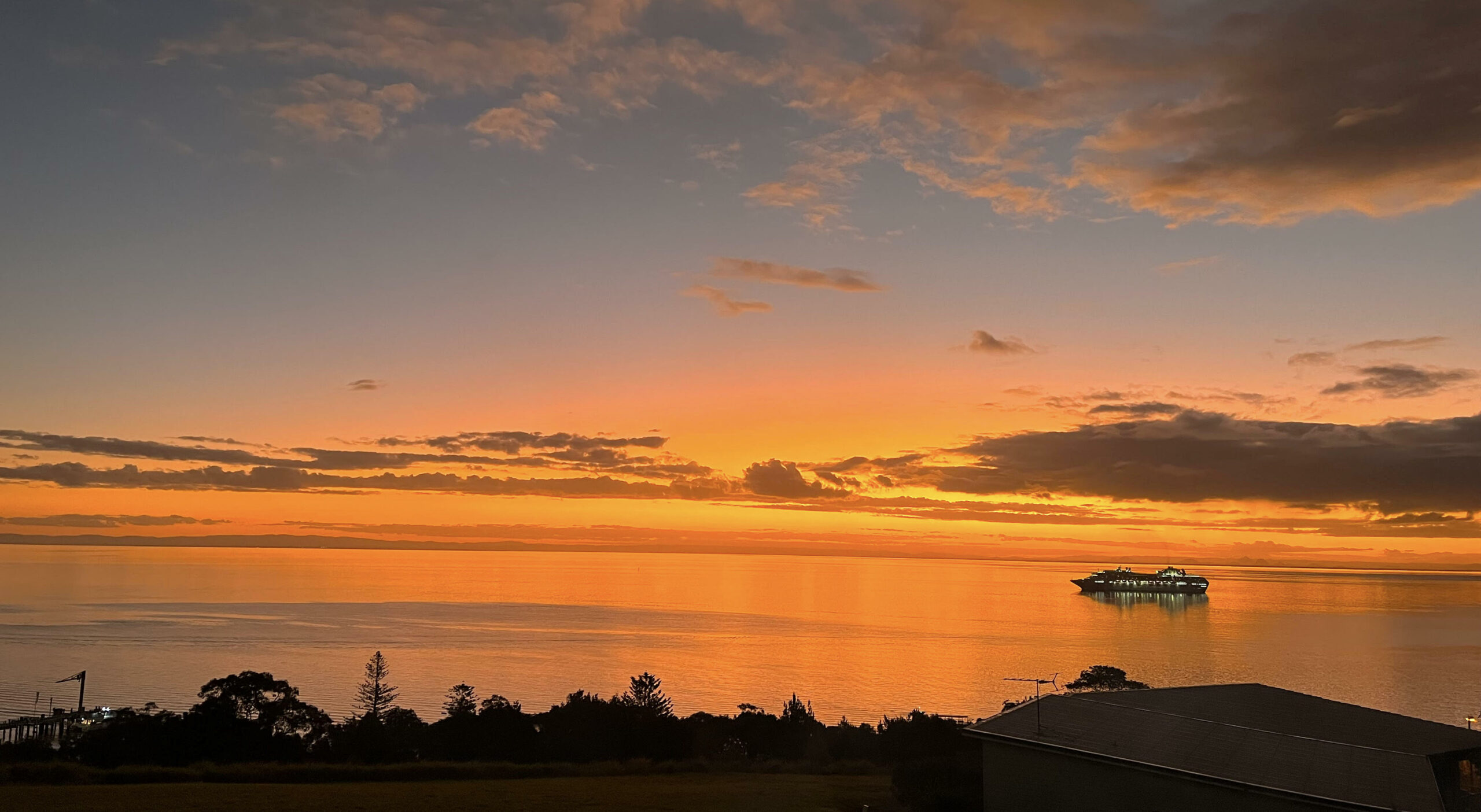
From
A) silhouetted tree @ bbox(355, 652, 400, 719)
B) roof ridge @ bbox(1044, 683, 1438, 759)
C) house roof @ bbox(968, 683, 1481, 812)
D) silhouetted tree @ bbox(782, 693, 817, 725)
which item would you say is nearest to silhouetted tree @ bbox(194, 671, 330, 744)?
silhouetted tree @ bbox(355, 652, 400, 719)

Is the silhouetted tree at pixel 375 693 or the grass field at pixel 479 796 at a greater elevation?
the grass field at pixel 479 796

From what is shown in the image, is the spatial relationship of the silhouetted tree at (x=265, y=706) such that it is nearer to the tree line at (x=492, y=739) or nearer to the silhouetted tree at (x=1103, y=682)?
the tree line at (x=492, y=739)

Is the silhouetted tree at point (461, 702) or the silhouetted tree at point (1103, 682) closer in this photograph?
the silhouetted tree at point (461, 702)

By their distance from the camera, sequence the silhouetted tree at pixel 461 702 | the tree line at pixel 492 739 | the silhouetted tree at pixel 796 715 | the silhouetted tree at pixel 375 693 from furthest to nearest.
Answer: the silhouetted tree at pixel 375 693
the silhouetted tree at pixel 796 715
the silhouetted tree at pixel 461 702
the tree line at pixel 492 739

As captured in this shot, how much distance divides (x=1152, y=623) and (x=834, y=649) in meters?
72.7

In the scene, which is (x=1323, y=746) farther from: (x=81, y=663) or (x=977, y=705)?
(x=81, y=663)

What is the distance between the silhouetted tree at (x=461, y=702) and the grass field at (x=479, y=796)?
14853 millimetres

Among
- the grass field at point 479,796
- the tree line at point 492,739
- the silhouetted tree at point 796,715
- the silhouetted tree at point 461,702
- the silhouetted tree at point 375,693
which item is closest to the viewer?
the grass field at point 479,796

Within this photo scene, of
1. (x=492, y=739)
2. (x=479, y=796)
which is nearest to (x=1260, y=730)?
(x=479, y=796)

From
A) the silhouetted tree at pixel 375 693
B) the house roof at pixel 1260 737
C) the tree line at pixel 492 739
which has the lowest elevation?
the silhouetted tree at pixel 375 693

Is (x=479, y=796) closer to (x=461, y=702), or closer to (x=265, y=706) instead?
(x=265, y=706)

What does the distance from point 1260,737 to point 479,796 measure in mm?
19601

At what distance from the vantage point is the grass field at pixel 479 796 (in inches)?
890

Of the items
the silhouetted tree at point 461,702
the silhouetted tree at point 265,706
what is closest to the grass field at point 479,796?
the silhouetted tree at point 461,702
